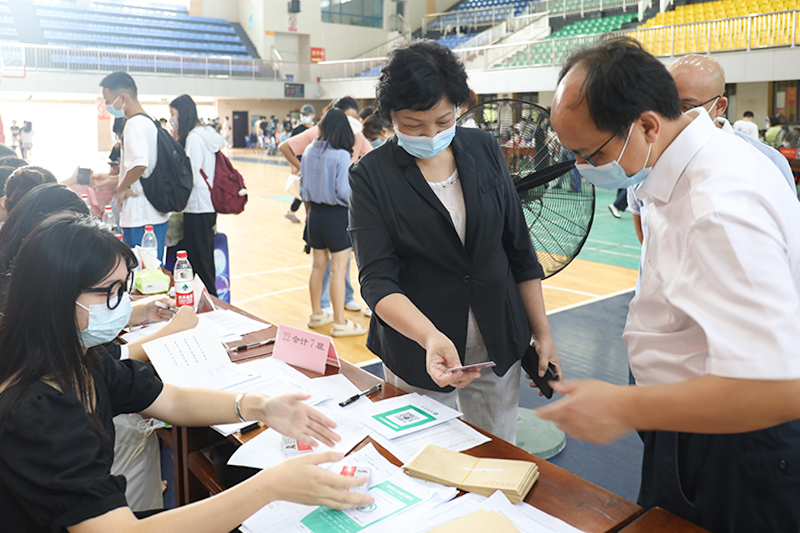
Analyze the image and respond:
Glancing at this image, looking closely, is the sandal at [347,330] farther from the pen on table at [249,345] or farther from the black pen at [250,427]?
the black pen at [250,427]

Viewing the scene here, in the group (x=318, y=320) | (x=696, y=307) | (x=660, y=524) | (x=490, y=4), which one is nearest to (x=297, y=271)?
(x=318, y=320)

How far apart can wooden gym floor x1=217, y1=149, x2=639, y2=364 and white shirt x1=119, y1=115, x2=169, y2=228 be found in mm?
1058

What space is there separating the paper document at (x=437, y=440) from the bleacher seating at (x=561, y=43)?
38.3ft

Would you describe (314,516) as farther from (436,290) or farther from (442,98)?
(442,98)

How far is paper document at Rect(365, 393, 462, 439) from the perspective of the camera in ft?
4.55

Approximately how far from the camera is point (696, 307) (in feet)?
2.71

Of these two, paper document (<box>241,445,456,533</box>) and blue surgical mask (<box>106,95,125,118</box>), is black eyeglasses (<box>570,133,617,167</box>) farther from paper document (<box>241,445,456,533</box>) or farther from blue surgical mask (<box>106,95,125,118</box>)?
blue surgical mask (<box>106,95,125,118</box>)

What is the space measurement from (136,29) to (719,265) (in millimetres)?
24951

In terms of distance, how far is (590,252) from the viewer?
20.5ft

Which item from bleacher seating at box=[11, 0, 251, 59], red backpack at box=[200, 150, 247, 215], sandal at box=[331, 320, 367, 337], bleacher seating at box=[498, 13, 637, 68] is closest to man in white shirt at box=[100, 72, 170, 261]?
red backpack at box=[200, 150, 247, 215]

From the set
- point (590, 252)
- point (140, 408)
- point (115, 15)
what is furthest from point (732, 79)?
point (115, 15)

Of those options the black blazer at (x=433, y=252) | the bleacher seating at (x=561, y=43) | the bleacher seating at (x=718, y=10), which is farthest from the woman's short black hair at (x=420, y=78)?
the bleacher seating at (x=718, y=10)

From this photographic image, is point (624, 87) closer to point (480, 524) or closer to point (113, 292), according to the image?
point (480, 524)

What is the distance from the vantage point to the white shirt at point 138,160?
3.37 meters
